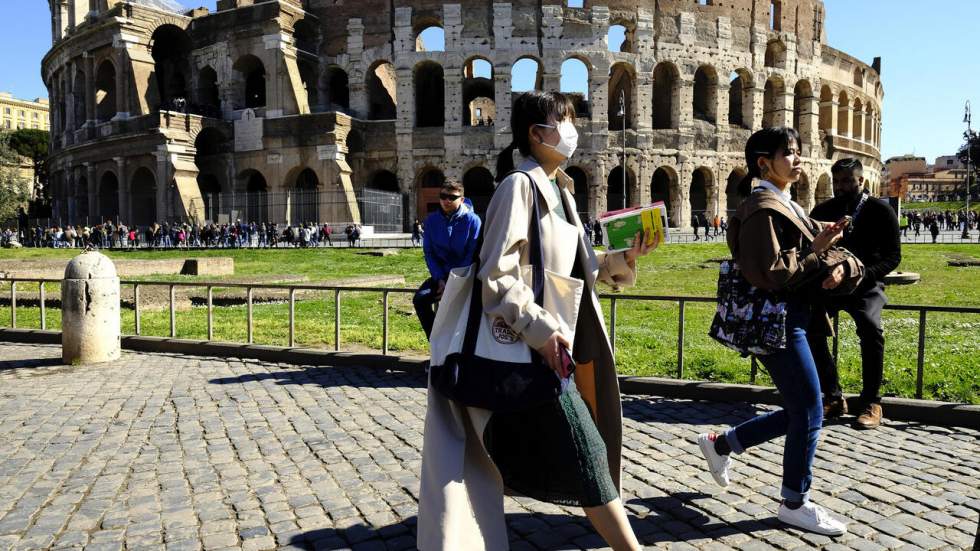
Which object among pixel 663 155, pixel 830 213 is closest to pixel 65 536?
pixel 830 213

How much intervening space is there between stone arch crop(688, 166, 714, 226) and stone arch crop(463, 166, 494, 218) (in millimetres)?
11898

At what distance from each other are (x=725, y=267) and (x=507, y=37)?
3362cm

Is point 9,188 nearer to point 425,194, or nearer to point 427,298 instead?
point 425,194

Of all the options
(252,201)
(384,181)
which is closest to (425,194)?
(384,181)

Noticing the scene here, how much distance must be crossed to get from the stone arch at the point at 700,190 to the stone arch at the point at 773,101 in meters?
4.81

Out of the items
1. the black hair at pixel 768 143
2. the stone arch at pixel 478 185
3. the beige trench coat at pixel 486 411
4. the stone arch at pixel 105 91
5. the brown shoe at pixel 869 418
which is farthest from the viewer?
the stone arch at pixel 105 91

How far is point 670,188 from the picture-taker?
37.5 m

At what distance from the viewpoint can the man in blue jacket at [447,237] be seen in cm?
516

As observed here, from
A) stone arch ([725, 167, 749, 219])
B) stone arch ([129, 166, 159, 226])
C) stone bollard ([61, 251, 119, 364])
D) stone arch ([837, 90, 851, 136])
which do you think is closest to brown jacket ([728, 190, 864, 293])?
stone bollard ([61, 251, 119, 364])

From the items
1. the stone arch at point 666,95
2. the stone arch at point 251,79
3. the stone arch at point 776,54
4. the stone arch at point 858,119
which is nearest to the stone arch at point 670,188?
the stone arch at point 666,95

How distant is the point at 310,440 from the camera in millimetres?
4492

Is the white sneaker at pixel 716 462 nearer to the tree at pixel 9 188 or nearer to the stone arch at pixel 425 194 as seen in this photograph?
the stone arch at pixel 425 194

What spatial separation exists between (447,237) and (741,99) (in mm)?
39598

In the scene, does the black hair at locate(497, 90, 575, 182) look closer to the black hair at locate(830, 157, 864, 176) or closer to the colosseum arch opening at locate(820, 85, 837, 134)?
the black hair at locate(830, 157, 864, 176)
